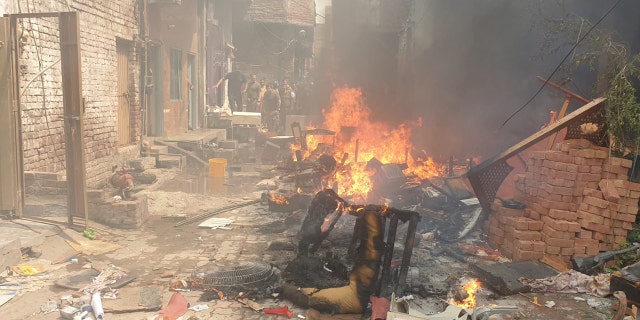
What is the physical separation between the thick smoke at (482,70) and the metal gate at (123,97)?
876cm

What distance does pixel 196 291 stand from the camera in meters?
5.24

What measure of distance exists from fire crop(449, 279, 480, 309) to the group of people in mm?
15717

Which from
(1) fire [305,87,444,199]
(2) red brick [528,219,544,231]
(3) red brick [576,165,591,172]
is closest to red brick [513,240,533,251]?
(2) red brick [528,219,544,231]

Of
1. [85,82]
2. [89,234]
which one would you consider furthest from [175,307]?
[85,82]

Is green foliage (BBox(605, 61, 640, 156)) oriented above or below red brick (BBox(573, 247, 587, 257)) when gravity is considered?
above

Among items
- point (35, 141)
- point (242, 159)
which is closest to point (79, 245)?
point (35, 141)

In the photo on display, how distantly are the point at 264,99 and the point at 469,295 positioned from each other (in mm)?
16978

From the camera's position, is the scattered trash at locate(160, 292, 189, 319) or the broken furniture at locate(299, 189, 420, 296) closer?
the scattered trash at locate(160, 292, 189, 319)

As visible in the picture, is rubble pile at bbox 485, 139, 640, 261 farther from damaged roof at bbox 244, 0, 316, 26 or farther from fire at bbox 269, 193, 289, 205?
damaged roof at bbox 244, 0, 316, 26

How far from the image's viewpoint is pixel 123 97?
37.6 feet

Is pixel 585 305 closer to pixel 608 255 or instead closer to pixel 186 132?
pixel 608 255

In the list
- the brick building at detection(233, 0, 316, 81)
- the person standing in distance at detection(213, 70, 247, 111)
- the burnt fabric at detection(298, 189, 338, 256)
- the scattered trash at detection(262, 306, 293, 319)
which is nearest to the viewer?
the scattered trash at detection(262, 306, 293, 319)

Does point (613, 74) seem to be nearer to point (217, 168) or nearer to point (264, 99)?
point (217, 168)

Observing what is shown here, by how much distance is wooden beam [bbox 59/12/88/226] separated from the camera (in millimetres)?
6707
